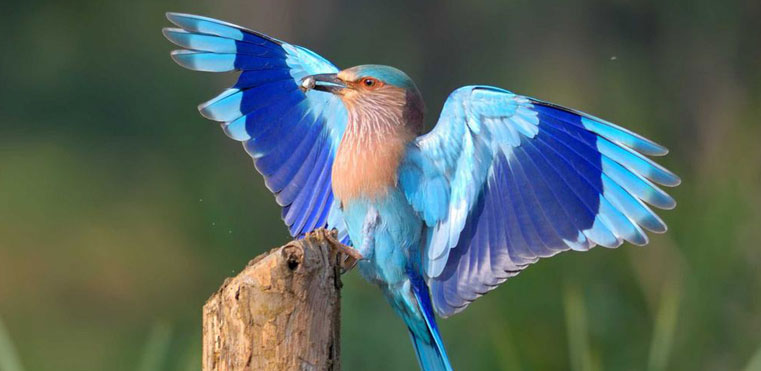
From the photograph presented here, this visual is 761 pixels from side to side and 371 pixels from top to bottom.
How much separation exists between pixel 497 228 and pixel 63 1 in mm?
4058

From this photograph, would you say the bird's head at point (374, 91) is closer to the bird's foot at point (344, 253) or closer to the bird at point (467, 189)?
the bird at point (467, 189)

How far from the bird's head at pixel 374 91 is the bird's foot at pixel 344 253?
1.31 feet

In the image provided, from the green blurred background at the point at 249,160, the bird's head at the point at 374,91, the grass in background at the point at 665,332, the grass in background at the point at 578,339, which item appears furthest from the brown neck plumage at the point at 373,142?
the green blurred background at the point at 249,160

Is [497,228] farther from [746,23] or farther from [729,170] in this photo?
[746,23]

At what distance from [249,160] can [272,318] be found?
360cm

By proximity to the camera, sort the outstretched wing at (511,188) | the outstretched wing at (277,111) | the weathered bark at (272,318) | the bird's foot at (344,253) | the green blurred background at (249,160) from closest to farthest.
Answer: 1. the weathered bark at (272,318)
2. the bird's foot at (344,253)
3. the outstretched wing at (511,188)
4. the outstretched wing at (277,111)
5. the green blurred background at (249,160)

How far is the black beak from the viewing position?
2.88 m

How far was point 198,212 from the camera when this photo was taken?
5207 millimetres

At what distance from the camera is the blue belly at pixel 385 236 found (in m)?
2.77

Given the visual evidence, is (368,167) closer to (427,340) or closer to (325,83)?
(325,83)

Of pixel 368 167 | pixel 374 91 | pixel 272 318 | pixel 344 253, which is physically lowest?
pixel 272 318

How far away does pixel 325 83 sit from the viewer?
291 centimetres

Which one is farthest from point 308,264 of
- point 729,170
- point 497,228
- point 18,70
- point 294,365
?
point 18,70

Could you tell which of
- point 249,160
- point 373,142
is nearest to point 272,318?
point 373,142
